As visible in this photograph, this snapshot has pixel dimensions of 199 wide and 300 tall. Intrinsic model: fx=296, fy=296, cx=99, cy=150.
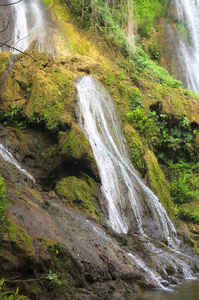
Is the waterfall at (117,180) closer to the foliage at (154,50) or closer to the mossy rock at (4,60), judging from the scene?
the mossy rock at (4,60)

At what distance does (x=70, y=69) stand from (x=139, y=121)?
148 inches

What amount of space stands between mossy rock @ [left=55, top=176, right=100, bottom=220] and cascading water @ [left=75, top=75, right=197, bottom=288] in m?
0.50

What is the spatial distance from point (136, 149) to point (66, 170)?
10.6ft

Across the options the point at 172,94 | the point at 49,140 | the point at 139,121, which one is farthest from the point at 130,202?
the point at 172,94

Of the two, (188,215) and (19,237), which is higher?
(19,237)

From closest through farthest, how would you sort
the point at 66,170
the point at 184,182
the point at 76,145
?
1. the point at 76,145
2. the point at 66,170
3. the point at 184,182

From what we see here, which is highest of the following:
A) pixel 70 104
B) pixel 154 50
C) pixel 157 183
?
pixel 154 50

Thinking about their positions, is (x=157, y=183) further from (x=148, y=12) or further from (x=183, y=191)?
(x=148, y=12)

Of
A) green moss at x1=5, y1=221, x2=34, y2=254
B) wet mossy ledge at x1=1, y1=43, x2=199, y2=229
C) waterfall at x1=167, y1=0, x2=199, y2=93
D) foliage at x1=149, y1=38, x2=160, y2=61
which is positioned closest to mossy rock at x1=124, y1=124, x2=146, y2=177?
wet mossy ledge at x1=1, y1=43, x2=199, y2=229

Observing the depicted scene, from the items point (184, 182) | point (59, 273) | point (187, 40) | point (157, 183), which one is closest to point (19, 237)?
point (59, 273)

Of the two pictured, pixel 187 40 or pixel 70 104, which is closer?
pixel 70 104

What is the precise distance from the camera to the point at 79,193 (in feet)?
25.0

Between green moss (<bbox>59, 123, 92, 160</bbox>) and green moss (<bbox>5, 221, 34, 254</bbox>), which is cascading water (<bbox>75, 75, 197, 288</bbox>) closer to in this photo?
green moss (<bbox>59, 123, 92, 160</bbox>)

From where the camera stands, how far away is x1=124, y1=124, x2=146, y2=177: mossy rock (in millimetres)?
10492
